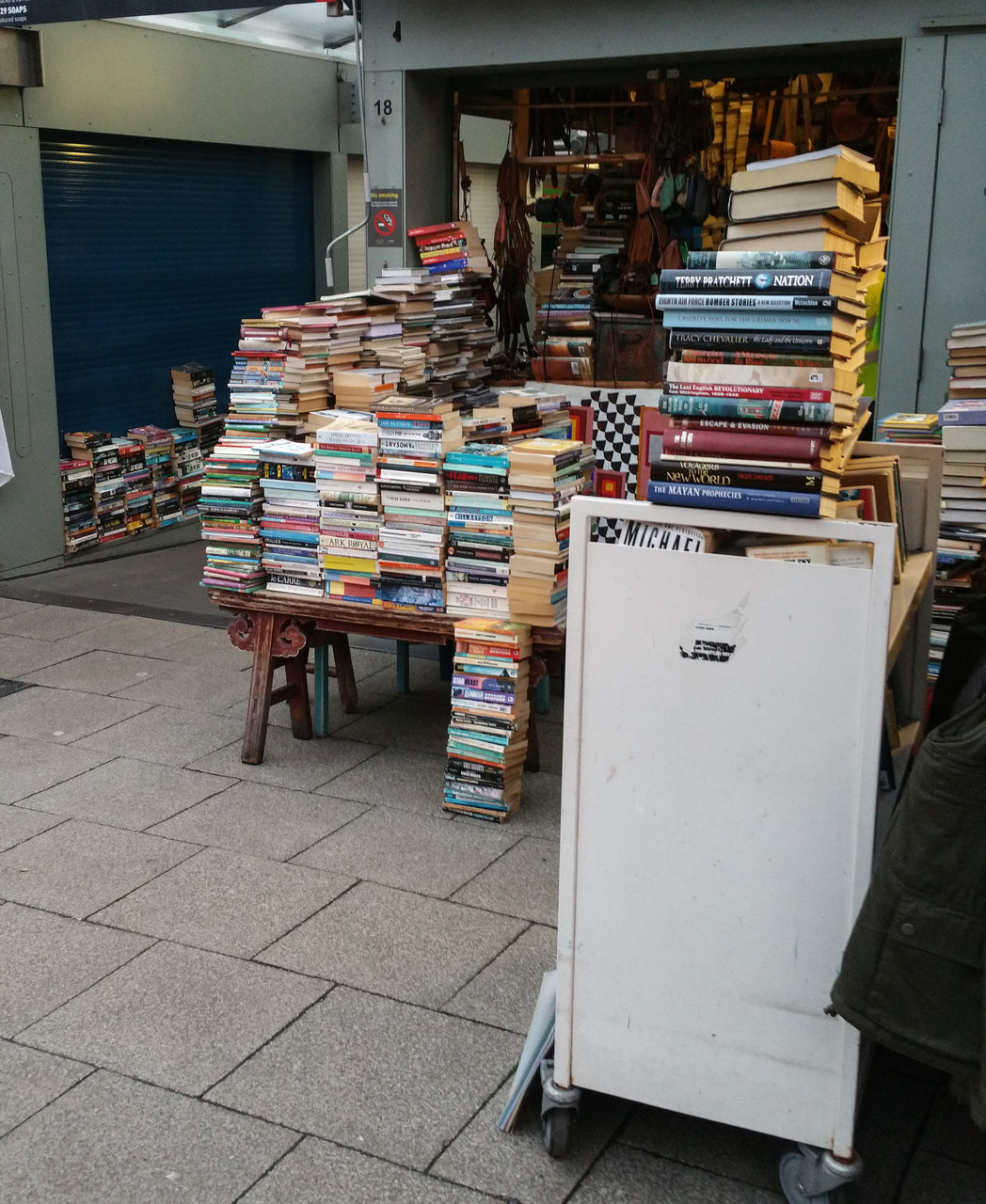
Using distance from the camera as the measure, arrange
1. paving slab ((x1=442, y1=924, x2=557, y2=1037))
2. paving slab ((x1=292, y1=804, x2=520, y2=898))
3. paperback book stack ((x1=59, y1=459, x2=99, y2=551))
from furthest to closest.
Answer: paperback book stack ((x1=59, y1=459, x2=99, y2=551)), paving slab ((x1=292, y1=804, x2=520, y2=898)), paving slab ((x1=442, y1=924, x2=557, y2=1037))

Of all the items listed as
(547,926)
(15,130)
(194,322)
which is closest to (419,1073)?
(547,926)

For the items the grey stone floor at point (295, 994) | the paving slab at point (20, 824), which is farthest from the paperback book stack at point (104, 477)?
the paving slab at point (20, 824)

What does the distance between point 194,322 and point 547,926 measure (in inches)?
300

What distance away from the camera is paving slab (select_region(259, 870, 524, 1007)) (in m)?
3.86

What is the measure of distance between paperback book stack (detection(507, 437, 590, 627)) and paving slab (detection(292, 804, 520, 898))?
2.86ft

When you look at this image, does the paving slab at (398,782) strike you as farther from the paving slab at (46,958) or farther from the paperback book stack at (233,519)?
the paving slab at (46,958)

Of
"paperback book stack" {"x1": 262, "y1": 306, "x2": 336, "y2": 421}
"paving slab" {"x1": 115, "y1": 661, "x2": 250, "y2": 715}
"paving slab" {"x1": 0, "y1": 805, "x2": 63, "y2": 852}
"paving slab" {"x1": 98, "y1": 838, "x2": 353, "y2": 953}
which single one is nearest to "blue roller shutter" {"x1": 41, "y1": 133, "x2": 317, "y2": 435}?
"paving slab" {"x1": 115, "y1": 661, "x2": 250, "y2": 715}

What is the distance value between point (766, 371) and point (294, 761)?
11.3ft

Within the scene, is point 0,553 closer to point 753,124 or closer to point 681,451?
point 753,124

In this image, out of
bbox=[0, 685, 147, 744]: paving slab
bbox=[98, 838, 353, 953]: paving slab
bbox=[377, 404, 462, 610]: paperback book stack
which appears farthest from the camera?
bbox=[0, 685, 147, 744]: paving slab

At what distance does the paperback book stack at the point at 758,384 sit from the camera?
2.70 meters

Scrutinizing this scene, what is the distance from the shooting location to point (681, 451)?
9.24 ft

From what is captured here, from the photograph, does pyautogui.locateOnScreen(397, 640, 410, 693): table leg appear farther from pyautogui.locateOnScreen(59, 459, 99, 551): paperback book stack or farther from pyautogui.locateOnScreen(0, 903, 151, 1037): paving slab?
pyautogui.locateOnScreen(59, 459, 99, 551): paperback book stack

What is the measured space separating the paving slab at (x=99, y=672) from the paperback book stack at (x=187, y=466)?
3.35 m
